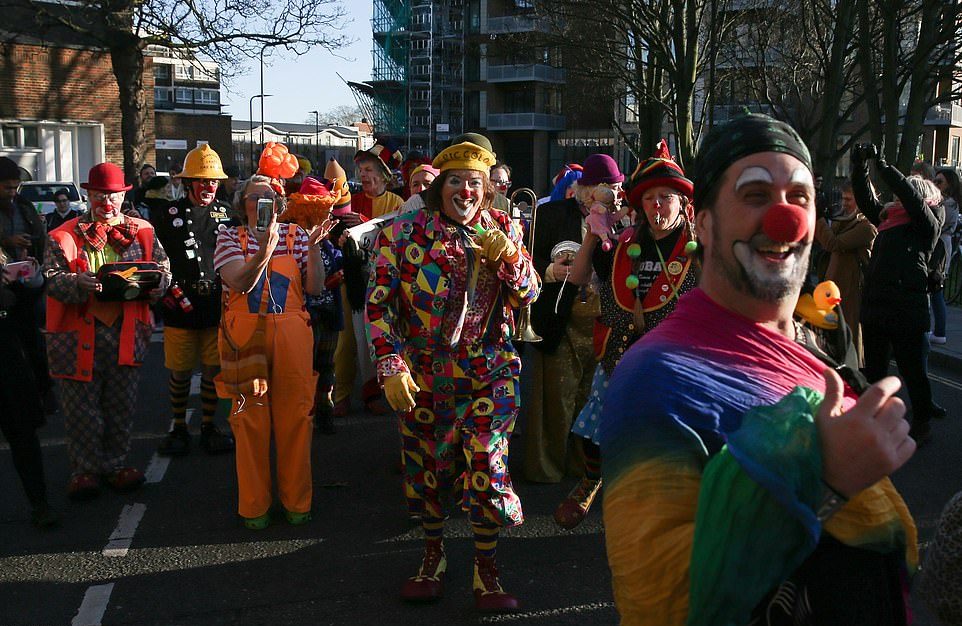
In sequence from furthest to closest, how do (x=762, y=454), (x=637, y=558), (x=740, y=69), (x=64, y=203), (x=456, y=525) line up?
1. (x=740, y=69)
2. (x=64, y=203)
3. (x=456, y=525)
4. (x=637, y=558)
5. (x=762, y=454)

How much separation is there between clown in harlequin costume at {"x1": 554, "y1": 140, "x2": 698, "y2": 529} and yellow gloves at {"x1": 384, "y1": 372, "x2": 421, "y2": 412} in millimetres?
1021

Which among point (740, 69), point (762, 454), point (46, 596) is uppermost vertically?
point (740, 69)

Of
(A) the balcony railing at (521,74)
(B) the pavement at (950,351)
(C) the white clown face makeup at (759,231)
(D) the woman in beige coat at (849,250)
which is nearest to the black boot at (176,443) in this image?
(D) the woman in beige coat at (849,250)

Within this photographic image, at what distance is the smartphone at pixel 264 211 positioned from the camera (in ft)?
16.8

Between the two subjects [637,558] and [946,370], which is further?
[946,370]

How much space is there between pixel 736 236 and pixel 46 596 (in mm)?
3897

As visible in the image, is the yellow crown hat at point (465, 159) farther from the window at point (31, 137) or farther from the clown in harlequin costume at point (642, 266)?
the window at point (31, 137)

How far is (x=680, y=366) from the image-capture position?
1647 millimetres

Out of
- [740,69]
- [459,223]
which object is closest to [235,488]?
[459,223]

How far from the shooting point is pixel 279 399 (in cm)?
529

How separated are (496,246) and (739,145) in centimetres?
233

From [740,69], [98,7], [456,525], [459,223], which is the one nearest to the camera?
[459,223]

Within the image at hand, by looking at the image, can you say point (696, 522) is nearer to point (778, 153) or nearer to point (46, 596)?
point (778, 153)

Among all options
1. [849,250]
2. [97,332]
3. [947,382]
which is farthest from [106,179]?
[947,382]
